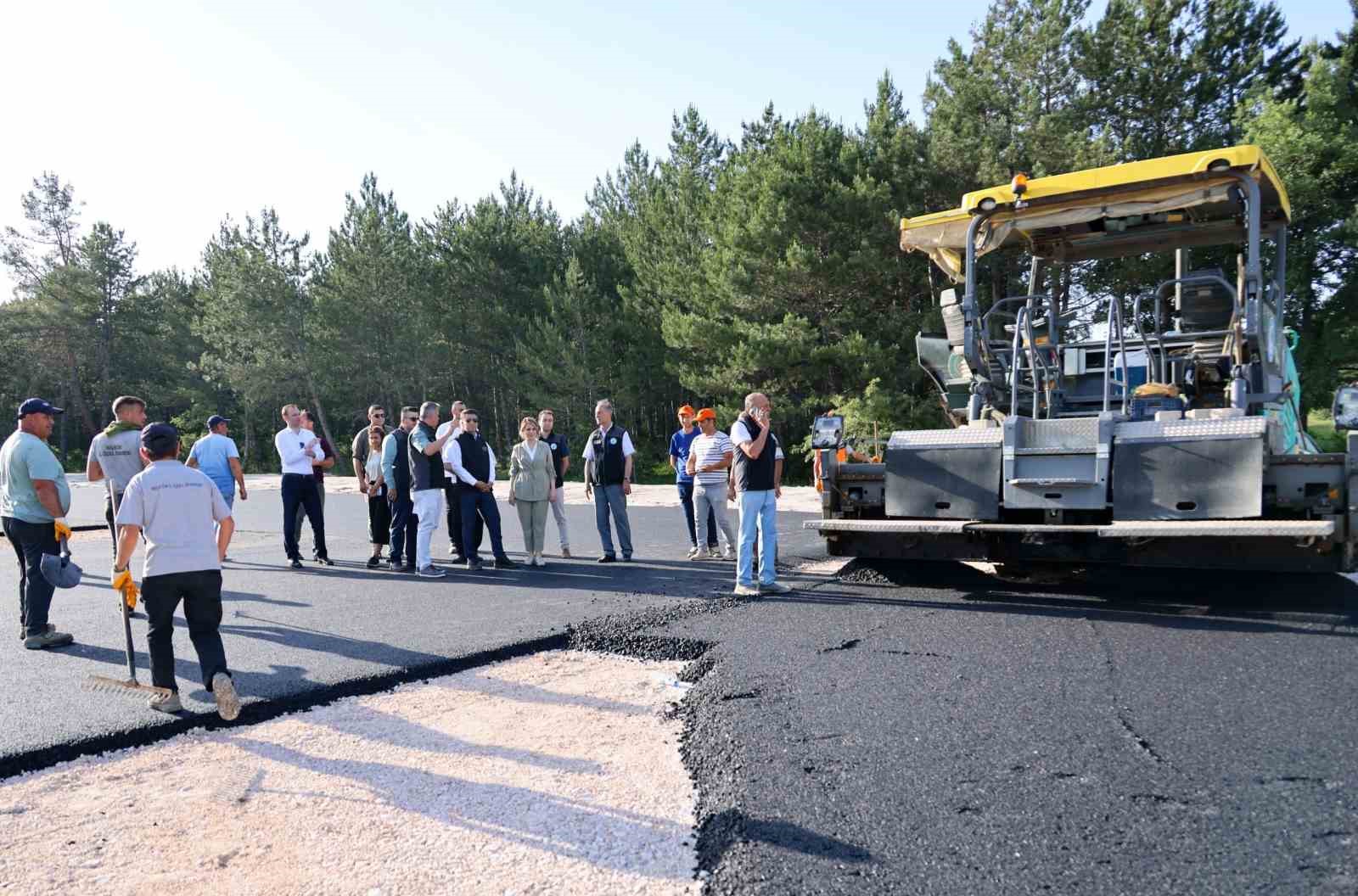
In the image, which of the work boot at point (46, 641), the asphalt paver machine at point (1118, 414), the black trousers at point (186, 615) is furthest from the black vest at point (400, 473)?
the black trousers at point (186, 615)

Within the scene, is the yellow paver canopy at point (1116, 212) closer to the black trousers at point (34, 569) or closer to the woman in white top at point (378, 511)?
the woman in white top at point (378, 511)

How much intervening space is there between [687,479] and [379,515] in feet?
11.3

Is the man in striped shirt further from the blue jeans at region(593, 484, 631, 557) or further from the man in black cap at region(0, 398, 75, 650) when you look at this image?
the man in black cap at region(0, 398, 75, 650)

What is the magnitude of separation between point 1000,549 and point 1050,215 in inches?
101

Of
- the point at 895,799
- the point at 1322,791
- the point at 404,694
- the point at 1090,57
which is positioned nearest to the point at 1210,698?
the point at 1322,791

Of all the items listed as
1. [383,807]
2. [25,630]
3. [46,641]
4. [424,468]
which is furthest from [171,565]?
[424,468]

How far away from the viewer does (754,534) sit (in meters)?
7.47

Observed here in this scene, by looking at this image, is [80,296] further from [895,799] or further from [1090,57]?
[895,799]

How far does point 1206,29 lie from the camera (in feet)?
73.4

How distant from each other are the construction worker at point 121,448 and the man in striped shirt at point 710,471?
4.97 metres

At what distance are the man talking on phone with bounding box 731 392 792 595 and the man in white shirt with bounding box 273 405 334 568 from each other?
498cm

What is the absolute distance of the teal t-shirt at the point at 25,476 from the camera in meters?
6.14

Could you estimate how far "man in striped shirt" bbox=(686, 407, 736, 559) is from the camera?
9.29 metres

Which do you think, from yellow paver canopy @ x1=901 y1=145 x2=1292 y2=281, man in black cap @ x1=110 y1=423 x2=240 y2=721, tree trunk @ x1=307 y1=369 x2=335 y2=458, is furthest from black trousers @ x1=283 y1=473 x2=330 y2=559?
tree trunk @ x1=307 y1=369 x2=335 y2=458
